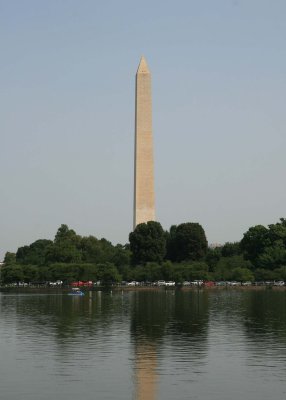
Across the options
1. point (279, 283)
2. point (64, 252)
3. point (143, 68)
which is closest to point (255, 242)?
point (279, 283)

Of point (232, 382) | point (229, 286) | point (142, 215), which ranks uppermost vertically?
point (142, 215)

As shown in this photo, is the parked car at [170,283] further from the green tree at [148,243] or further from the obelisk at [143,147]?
the obelisk at [143,147]

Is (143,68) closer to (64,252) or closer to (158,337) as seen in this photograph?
A: (64,252)

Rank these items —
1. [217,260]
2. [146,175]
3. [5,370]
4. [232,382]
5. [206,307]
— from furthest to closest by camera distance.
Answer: [217,260], [146,175], [206,307], [5,370], [232,382]

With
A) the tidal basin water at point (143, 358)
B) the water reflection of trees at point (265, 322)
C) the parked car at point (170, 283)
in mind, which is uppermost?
the parked car at point (170, 283)

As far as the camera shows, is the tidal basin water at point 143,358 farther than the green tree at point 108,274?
No

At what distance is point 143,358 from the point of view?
36.5 m

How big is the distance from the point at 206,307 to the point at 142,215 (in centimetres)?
5355

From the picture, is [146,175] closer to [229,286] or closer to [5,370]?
[229,286]

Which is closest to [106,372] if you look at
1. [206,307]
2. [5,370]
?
[5,370]

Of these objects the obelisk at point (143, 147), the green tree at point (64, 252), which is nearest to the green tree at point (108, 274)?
the green tree at point (64, 252)

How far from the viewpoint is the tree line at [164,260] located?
134m

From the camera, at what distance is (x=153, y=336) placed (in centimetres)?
4547

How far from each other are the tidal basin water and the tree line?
242ft
